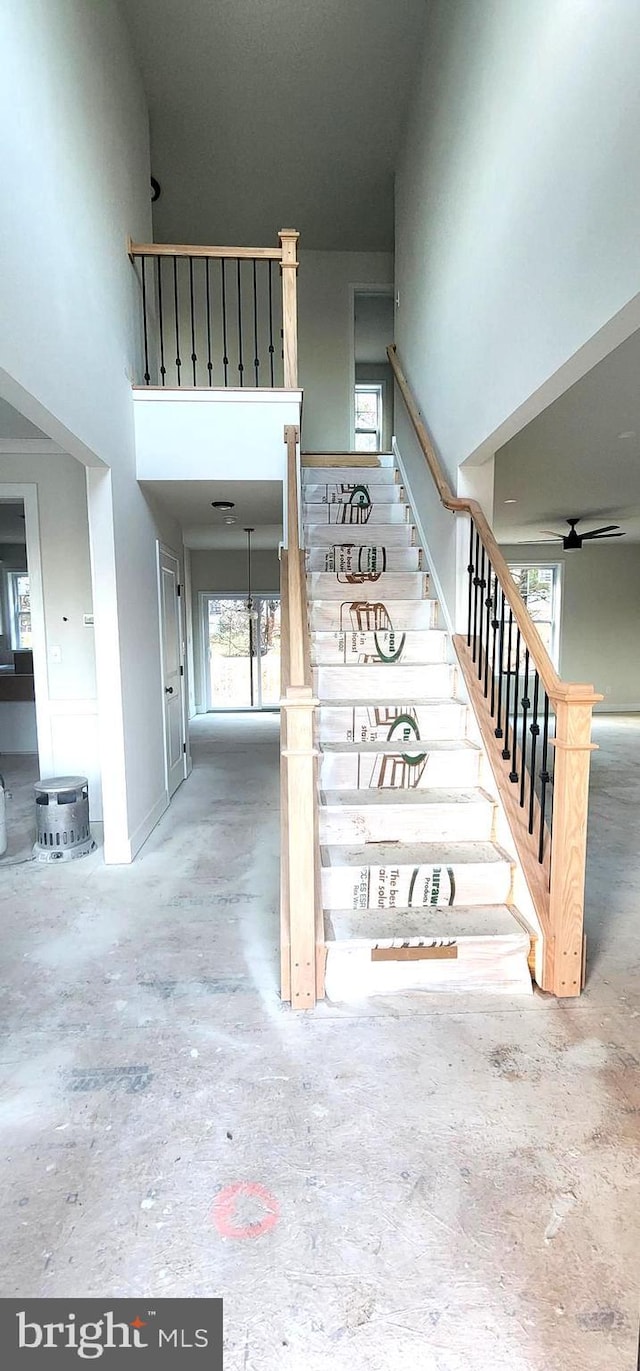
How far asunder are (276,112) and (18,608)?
324 inches

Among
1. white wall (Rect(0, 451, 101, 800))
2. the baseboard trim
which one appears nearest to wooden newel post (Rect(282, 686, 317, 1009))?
the baseboard trim

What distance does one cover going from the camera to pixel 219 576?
9.31 m

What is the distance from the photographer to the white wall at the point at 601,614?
9.05 m

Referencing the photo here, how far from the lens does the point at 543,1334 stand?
1.17 meters

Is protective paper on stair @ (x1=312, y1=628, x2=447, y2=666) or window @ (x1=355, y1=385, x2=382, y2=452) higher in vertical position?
window @ (x1=355, y1=385, x2=382, y2=452)

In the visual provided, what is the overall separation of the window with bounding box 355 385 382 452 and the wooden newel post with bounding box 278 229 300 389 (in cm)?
414

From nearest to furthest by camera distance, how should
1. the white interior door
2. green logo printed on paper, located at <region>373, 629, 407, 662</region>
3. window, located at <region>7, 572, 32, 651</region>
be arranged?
green logo printed on paper, located at <region>373, 629, 407, 662</region>, the white interior door, window, located at <region>7, 572, 32, 651</region>

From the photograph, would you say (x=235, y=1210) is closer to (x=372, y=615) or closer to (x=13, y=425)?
(x=372, y=615)

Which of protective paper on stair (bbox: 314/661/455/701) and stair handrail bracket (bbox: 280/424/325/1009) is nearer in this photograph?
stair handrail bracket (bbox: 280/424/325/1009)

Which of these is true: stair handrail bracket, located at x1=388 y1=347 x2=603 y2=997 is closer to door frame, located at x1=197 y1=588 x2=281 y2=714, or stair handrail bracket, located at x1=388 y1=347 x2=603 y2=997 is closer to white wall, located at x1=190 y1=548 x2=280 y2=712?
white wall, located at x1=190 y1=548 x2=280 y2=712

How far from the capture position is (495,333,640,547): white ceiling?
2.99 metres

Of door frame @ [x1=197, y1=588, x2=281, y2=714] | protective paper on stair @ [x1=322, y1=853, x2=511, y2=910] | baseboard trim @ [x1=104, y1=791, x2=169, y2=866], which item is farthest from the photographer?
door frame @ [x1=197, y1=588, x2=281, y2=714]

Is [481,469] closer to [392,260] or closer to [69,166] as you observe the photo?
[69,166]

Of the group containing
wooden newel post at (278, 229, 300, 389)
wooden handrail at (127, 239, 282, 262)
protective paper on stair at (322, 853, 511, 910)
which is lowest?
protective paper on stair at (322, 853, 511, 910)
